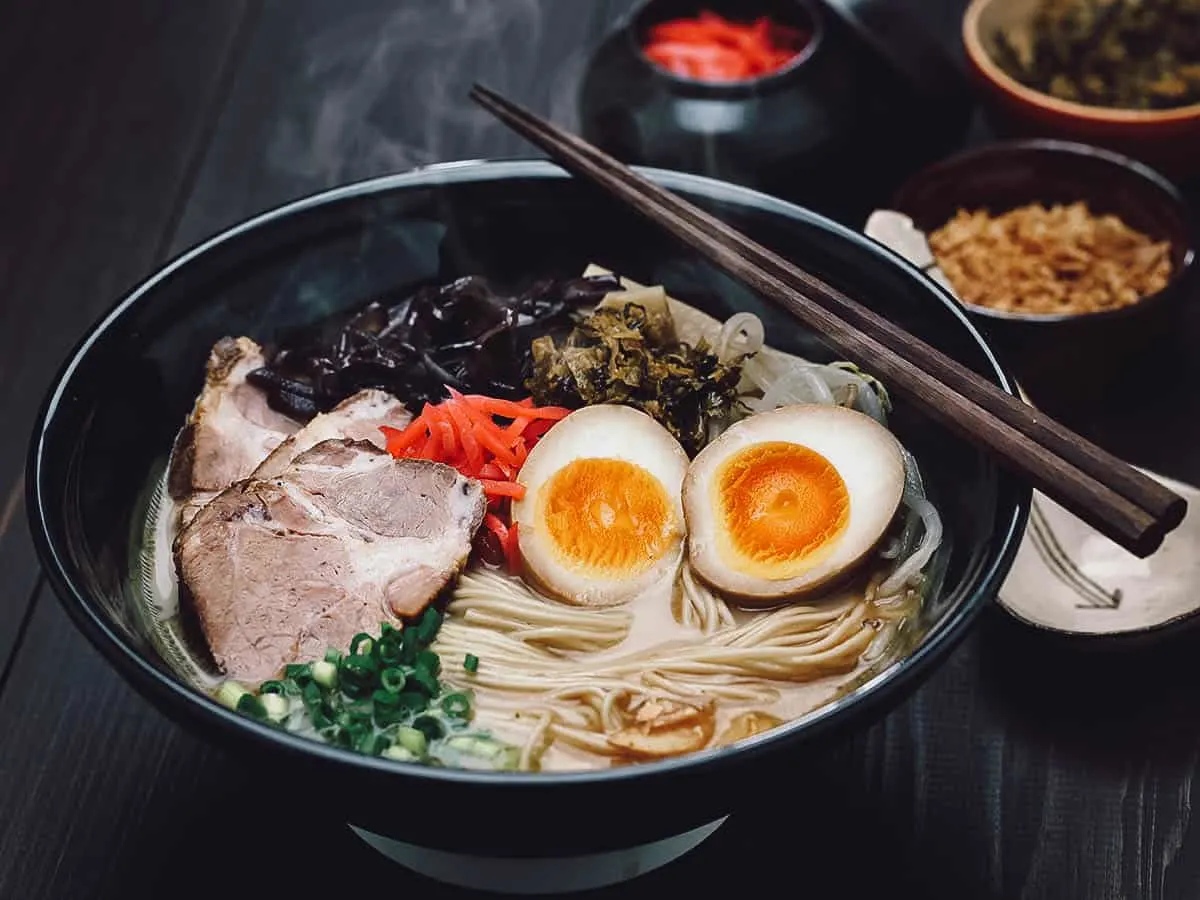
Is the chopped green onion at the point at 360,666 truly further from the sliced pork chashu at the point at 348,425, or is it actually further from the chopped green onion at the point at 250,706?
the sliced pork chashu at the point at 348,425

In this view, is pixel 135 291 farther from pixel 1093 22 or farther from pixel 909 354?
pixel 1093 22

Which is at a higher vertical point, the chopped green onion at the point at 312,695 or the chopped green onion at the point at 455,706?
the chopped green onion at the point at 312,695

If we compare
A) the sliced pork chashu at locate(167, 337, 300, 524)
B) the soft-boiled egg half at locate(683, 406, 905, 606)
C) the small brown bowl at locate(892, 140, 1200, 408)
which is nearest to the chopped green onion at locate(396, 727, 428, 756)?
the soft-boiled egg half at locate(683, 406, 905, 606)

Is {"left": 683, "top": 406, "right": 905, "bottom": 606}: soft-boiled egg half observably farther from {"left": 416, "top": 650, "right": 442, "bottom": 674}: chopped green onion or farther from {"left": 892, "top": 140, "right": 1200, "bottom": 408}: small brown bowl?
{"left": 892, "top": 140, "right": 1200, "bottom": 408}: small brown bowl

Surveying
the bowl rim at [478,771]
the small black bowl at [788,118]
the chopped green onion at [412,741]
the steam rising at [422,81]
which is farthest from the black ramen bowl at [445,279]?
the steam rising at [422,81]

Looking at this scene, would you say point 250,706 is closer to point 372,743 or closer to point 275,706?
point 275,706
